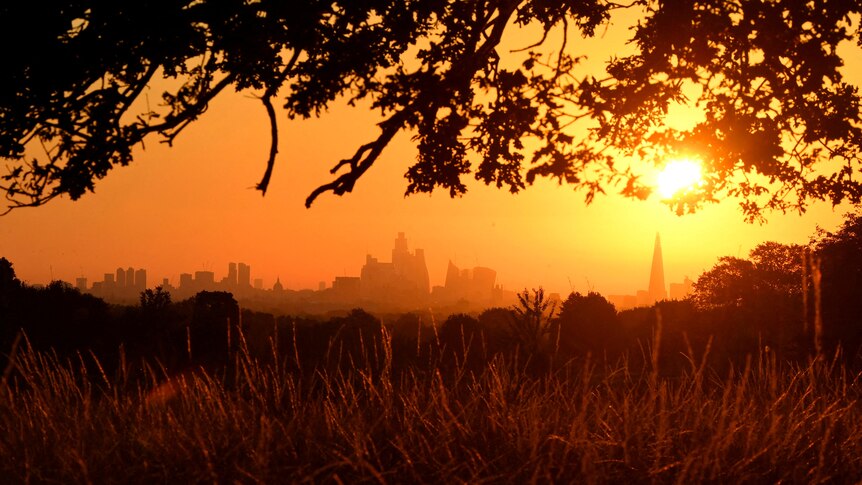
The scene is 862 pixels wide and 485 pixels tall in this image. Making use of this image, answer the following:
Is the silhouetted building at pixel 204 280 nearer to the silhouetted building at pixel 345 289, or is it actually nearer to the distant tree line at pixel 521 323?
the silhouetted building at pixel 345 289

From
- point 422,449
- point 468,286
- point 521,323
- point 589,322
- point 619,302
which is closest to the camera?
point 422,449

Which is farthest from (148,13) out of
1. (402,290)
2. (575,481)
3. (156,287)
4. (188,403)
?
(402,290)

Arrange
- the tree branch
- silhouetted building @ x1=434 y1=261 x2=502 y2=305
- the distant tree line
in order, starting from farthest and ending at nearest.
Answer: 1. silhouetted building @ x1=434 y1=261 x2=502 y2=305
2. the distant tree line
3. the tree branch

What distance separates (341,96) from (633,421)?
478cm

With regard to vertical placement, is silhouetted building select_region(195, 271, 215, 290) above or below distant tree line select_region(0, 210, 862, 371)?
above

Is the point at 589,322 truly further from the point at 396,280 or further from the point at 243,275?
the point at 243,275

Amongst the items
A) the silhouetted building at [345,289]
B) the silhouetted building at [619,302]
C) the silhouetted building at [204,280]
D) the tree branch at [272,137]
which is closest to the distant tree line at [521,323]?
the silhouetted building at [619,302]

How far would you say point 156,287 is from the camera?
64.2 ft

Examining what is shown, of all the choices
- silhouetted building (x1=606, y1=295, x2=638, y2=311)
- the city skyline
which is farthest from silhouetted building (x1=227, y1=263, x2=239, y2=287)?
silhouetted building (x1=606, y1=295, x2=638, y2=311)

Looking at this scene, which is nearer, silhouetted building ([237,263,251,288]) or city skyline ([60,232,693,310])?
city skyline ([60,232,693,310])

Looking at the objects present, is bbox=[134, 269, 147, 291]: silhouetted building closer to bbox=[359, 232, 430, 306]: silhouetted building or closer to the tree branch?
bbox=[359, 232, 430, 306]: silhouetted building

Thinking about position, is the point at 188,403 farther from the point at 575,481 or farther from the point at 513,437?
the point at 575,481

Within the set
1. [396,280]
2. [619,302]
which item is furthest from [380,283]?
[619,302]

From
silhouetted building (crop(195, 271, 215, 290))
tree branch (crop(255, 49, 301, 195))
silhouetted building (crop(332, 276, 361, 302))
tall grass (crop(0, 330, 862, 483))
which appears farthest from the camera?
silhouetted building (crop(195, 271, 215, 290))
